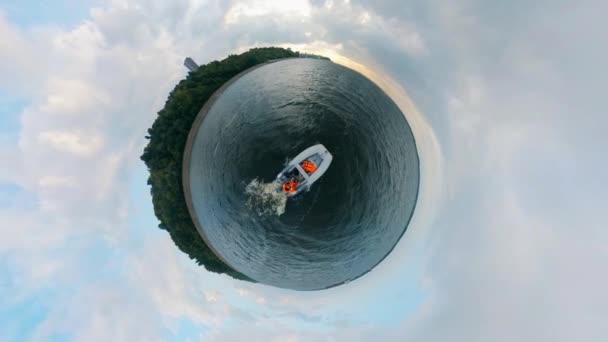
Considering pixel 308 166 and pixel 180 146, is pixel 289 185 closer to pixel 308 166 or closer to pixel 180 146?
pixel 308 166

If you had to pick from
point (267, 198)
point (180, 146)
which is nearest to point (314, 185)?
point (267, 198)

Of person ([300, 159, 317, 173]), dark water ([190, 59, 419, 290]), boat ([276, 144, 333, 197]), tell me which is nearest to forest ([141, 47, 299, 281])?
dark water ([190, 59, 419, 290])

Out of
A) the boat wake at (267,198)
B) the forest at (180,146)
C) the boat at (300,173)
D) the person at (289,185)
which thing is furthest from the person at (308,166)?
the forest at (180,146)

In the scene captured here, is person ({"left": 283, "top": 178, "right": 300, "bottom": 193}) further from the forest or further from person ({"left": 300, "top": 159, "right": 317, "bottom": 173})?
the forest

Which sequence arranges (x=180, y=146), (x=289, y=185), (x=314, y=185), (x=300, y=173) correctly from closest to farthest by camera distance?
1. (x=300, y=173)
2. (x=289, y=185)
3. (x=314, y=185)
4. (x=180, y=146)

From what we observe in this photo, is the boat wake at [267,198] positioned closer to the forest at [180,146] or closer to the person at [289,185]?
the person at [289,185]

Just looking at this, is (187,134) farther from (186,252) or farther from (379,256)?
(379,256)
